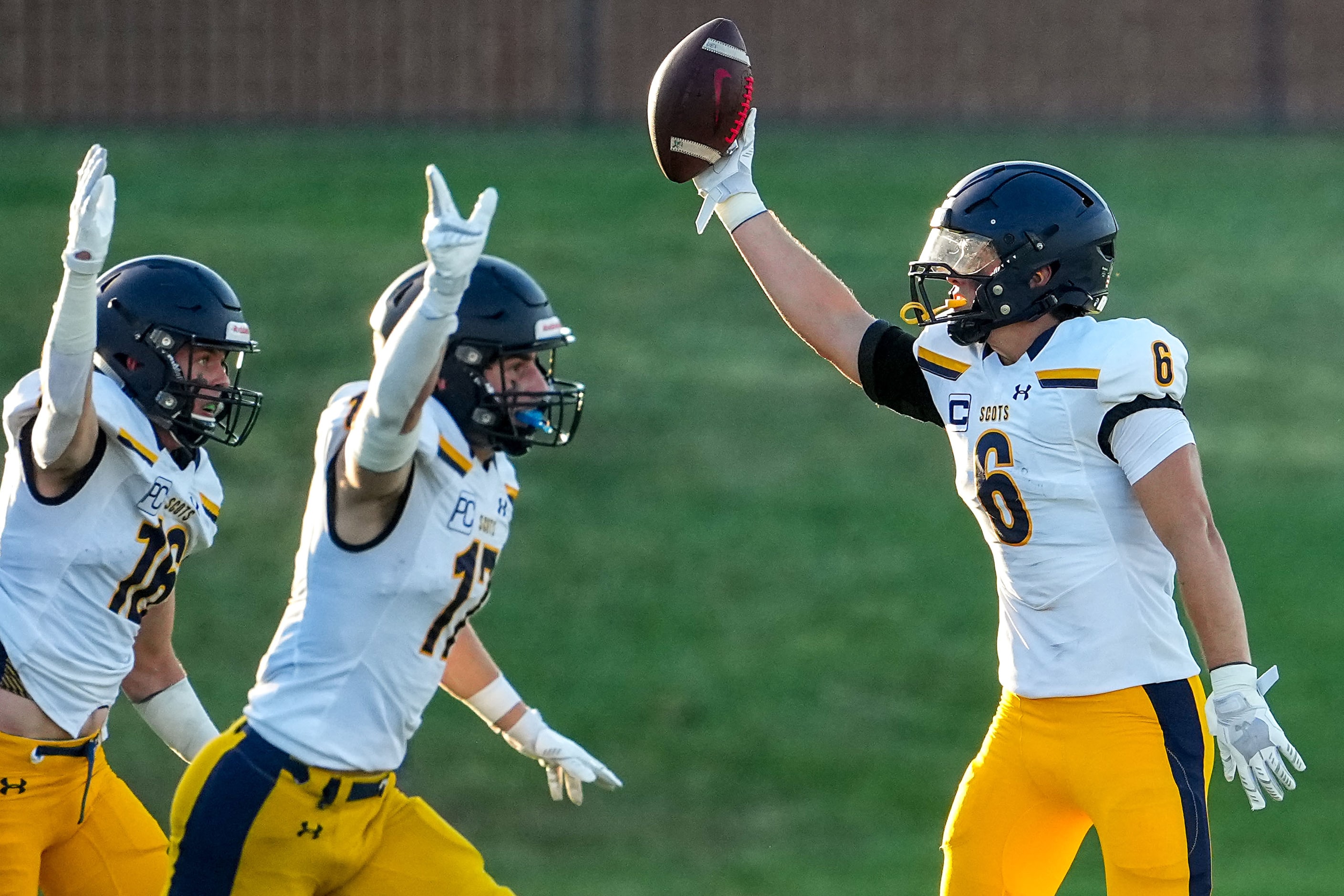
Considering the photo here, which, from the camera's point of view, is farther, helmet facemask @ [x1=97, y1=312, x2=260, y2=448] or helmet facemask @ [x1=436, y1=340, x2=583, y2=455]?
helmet facemask @ [x1=97, y1=312, x2=260, y2=448]

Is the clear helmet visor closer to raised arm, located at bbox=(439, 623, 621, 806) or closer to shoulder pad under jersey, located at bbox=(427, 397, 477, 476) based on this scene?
shoulder pad under jersey, located at bbox=(427, 397, 477, 476)

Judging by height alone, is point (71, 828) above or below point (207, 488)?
below

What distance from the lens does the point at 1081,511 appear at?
13.2 feet

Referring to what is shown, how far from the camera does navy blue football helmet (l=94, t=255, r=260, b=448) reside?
4.19m

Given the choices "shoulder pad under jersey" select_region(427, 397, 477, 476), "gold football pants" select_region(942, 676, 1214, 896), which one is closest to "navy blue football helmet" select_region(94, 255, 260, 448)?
"shoulder pad under jersey" select_region(427, 397, 477, 476)

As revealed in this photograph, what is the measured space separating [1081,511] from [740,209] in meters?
1.26

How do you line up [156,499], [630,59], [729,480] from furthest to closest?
[630,59] < [729,480] < [156,499]

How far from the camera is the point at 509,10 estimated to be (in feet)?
57.3

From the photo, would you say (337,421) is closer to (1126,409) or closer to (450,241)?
(450,241)

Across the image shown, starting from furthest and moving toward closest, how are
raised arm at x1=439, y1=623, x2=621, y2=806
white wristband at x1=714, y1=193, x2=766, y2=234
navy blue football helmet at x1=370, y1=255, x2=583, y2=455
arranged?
white wristband at x1=714, y1=193, x2=766, y2=234, raised arm at x1=439, y1=623, x2=621, y2=806, navy blue football helmet at x1=370, y1=255, x2=583, y2=455

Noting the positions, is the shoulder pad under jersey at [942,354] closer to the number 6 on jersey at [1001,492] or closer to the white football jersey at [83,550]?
the number 6 on jersey at [1001,492]

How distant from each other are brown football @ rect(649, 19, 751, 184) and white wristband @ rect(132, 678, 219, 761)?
182 centimetres

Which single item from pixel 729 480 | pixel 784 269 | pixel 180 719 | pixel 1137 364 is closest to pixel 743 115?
pixel 784 269

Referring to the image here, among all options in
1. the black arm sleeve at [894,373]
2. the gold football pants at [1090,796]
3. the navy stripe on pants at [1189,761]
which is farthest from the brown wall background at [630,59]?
the navy stripe on pants at [1189,761]
